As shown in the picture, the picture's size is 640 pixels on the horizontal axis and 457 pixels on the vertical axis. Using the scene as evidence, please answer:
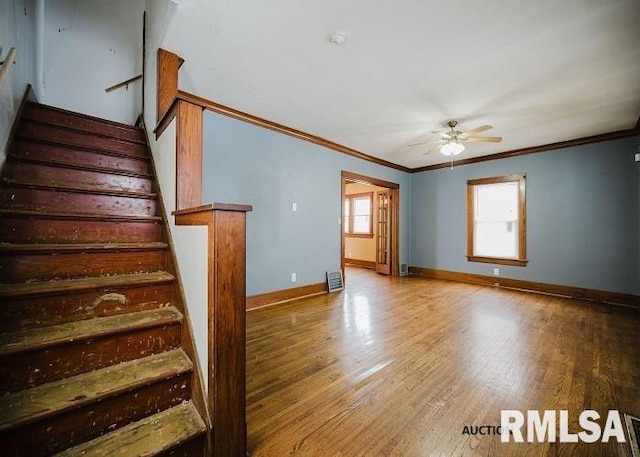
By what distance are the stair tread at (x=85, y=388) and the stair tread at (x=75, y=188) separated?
1262 mm

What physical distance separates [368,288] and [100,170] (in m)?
4.18

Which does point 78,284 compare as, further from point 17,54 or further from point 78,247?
point 17,54

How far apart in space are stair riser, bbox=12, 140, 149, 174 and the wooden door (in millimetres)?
5149

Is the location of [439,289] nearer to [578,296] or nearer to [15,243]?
[578,296]

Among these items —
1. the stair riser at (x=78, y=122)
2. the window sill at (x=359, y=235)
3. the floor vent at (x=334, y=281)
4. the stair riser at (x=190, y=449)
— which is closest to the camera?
the stair riser at (x=190, y=449)

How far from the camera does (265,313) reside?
345 cm

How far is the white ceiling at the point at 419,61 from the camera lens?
6.32 feet

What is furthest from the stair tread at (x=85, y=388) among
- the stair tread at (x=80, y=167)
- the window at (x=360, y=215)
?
the window at (x=360, y=215)

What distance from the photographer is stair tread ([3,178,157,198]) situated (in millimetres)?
1726

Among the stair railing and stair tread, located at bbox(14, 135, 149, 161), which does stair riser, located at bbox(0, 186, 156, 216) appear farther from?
the stair railing

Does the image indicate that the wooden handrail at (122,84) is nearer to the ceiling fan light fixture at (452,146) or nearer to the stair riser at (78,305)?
the stair riser at (78,305)

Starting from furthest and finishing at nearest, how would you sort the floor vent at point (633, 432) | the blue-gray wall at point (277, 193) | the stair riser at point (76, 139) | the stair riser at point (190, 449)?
the blue-gray wall at point (277, 193)
the stair riser at point (76, 139)
the floor vent at point (633, 432)
the stair riser at point (190, 449)

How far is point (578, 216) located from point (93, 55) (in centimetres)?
756

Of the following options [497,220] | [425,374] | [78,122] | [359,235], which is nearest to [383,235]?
[359,235]
